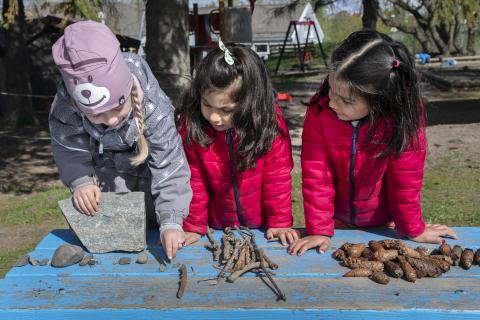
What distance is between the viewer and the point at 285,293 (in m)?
1.99

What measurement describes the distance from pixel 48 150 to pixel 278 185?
6.69 meters

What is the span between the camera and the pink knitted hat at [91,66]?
6.43 ft

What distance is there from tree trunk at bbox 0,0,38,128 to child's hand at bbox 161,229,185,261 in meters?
8.70

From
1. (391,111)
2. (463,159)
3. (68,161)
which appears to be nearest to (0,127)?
(463,159)

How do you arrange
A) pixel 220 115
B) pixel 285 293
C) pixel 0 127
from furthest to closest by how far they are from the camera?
pixel 0 127 → pixel 220 115 → pixel 285 293

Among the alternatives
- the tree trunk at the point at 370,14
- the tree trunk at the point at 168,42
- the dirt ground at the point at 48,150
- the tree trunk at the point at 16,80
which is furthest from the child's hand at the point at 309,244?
the tree trunk at the point at 16,80

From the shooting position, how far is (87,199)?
2348 mm

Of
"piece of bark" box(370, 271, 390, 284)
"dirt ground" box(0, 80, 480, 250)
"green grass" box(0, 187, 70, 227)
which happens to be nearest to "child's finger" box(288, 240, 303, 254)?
"piece of bark" box(370, 271, 390, 284)

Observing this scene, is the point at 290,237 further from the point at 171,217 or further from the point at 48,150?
the point at 48,150

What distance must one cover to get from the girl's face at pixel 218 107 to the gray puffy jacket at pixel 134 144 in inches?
6.5

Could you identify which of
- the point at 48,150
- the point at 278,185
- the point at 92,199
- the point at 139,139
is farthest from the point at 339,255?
the point at 48,150

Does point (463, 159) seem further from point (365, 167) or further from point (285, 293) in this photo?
point (285, 293)

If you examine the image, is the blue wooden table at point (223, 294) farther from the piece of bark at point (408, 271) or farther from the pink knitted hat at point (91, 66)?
the pink knitted hat at point (91, 66)

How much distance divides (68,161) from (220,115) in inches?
26.9
